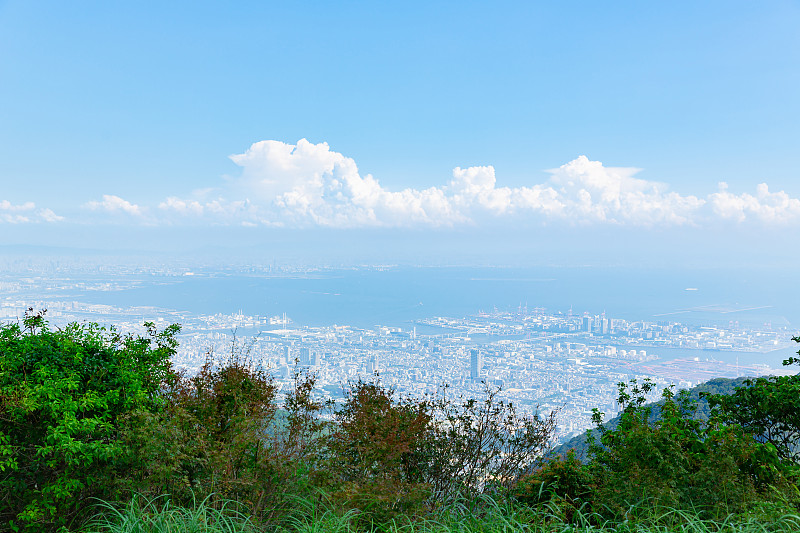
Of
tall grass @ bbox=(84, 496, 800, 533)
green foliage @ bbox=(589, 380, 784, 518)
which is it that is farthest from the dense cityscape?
tall grass @ bbox=(84, 496, 800, 533)

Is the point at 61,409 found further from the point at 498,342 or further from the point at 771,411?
the point at 498,342

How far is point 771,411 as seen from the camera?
405cm

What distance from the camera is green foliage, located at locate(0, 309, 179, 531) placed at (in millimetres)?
2885

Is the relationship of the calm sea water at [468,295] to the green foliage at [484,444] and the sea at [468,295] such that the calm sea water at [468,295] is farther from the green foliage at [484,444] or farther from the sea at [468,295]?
the green foliage at [484,444]

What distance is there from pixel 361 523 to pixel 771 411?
3844mm

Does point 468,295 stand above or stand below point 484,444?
below

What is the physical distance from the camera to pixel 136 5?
36.5ft

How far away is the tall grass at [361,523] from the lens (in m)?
2.63

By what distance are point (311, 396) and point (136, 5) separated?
11.9m

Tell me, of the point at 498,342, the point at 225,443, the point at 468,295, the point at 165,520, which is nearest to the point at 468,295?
the point at 468,295

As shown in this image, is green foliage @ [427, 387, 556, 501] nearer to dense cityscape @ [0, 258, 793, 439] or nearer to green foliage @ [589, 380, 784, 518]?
green foliage @ [589, 380, 784, 518]

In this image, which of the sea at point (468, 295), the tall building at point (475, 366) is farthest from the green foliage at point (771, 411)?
the sea at point (468, 295)

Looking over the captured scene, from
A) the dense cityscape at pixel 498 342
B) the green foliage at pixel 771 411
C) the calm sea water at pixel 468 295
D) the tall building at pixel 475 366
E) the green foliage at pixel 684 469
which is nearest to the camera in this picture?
the green foliage at pixel 684 469

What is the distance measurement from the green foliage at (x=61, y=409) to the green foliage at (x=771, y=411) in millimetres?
5098
